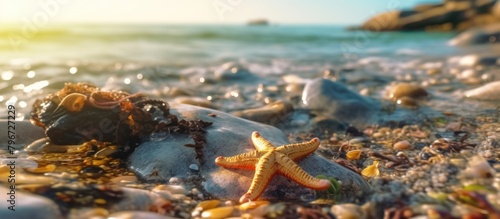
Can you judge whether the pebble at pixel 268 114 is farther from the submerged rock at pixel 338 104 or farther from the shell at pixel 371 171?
the shell at pixel 371 171

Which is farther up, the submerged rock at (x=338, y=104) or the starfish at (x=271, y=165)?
the submerged rock at (x=338, y=104)

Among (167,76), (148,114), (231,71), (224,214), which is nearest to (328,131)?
(148,114)

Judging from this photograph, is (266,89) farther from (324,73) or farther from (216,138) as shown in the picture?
(216,138)

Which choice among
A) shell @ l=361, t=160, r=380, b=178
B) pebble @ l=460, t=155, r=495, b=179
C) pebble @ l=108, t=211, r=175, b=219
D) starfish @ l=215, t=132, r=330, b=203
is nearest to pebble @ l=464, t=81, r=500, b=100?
pebble @ l=460, t=155, r=495, b=179

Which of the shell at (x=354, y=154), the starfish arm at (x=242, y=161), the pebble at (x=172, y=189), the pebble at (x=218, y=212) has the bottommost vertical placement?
the pebble at (x=218, y=212)

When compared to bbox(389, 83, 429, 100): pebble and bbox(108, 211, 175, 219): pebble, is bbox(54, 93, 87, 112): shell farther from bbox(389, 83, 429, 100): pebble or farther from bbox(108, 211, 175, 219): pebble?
bbox(389, 83, 429, 100): pebble

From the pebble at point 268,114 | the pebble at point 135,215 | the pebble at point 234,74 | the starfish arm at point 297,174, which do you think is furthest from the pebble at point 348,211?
the pebble at point 234,74

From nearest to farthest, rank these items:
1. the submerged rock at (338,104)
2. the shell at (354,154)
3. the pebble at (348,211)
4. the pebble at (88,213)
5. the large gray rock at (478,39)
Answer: the pebble at (88,213), the pebble at (348,211), the shell at (354,154), the submerged rock at (338,104), the large gray rock at (478,39)
